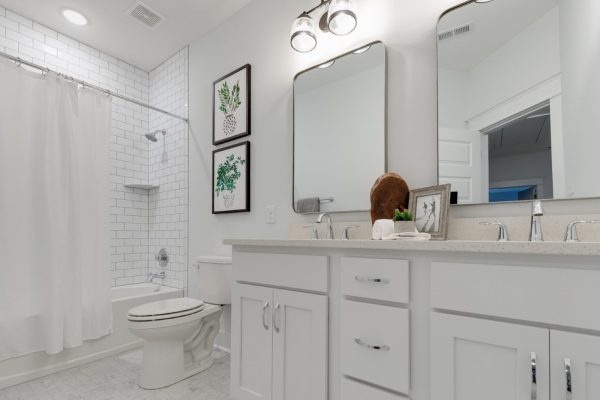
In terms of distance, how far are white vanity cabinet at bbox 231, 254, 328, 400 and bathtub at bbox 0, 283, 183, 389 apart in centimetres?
145

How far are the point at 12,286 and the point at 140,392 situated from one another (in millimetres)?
1040

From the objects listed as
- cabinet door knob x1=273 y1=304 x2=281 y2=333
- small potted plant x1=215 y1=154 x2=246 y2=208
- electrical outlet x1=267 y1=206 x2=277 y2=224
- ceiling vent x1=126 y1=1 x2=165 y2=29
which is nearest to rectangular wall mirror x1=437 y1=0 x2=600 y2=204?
cabinet door knob x1=273 y1=304 x2=281 y2=333

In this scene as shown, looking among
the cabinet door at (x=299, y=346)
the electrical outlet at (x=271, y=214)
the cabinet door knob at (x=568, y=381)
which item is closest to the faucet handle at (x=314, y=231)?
the electrical outlet at (x=271, y=214)

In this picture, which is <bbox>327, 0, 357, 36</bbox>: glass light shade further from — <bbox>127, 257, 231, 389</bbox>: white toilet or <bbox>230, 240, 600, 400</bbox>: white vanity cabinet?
<bbox>127, 257, 231, 389</bbox>: white toilet

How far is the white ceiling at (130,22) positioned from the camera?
8.00ft

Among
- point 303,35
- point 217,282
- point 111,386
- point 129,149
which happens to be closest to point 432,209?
point 303,35

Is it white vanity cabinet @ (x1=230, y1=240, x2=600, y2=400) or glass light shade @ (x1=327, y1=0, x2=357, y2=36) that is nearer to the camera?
white vanity cabinet @ (x1=230, y1=240, x2=600, y2=400)

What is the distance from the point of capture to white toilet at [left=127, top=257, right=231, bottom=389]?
1.92m

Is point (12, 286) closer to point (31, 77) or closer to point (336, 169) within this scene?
point (31, 77)

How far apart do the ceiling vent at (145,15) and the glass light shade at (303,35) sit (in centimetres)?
131

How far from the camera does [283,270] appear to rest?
1.43 meters

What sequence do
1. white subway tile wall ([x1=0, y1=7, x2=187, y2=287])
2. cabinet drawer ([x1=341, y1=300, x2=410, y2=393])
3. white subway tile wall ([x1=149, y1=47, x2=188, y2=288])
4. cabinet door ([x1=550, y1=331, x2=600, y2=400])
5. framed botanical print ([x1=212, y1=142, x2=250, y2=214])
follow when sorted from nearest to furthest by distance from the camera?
cabinet door ([x1=550, y1=331, x2=600, y2=400]) < cabinet drawer ([x1=341, y1=300, x2=410, y2=393]) < framed botanical print ([x1=212, y1=142, x2=250, y2=214]) < white subway tile wall ([x1=0, y1=7, x2=187, y2=287]) < white subway tile wall ([x1=149, y1=47, x2=188, y2=288])

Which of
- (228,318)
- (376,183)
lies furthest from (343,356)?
(228,318)

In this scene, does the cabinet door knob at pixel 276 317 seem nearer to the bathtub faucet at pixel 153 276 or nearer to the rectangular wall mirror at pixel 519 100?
the rectangular wall mirror at pixel 519 100
